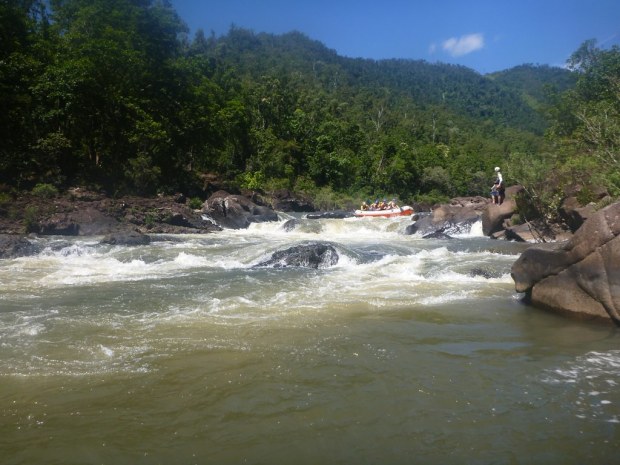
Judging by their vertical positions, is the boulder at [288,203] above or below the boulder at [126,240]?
above

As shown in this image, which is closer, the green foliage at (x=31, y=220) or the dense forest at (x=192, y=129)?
the green foliage at (x=31, y=220)

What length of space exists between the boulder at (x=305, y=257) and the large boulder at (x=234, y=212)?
13.2 meters

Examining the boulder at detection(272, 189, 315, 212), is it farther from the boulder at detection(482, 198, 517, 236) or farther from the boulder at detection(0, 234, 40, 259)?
the boulder at detection(0, 234, 40, 259)

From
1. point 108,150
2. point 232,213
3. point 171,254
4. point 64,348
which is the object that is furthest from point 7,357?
point 108,150

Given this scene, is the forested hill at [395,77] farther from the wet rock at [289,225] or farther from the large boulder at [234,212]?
the wet rock at [289,225]

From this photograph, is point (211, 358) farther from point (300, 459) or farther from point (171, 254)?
point (171, 254)

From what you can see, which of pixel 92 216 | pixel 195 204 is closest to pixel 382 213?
pixel 195 204

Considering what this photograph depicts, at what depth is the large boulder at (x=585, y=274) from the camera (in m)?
7.06

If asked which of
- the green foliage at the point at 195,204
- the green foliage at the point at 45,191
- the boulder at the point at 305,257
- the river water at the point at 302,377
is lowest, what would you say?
the river water at the point at 302,377

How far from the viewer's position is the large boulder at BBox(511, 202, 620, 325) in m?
7.06

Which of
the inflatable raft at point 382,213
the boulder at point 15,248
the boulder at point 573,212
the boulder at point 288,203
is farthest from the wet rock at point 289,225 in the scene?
the boulder at point 573,212

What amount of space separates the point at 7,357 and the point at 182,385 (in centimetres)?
250

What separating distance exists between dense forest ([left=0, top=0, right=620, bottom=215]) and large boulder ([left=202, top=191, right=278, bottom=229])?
5130 mm

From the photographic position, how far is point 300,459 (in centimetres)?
367
